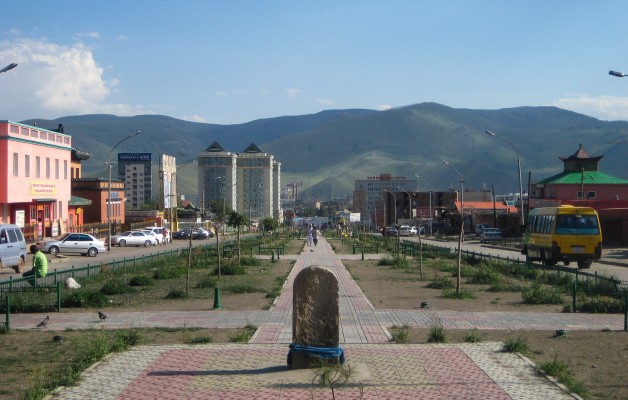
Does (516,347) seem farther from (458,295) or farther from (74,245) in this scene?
(74,245)

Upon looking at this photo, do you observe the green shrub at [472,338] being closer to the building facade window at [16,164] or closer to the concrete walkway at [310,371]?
the concrete walkway at [310,371]

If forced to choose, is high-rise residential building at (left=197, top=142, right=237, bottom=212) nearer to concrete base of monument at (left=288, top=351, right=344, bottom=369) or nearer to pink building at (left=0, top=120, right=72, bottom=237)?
pink building at (left=0, top=120, right=72, bottom=237)

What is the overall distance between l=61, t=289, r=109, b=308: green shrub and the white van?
11166 millimetres

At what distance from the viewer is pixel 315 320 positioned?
1202 cm

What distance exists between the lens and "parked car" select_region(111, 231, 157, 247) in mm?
60844

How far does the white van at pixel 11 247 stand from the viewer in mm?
30908

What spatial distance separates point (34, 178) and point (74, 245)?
9.33 metres

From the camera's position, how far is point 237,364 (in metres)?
12.3

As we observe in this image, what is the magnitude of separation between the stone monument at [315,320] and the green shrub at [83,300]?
33.4ft

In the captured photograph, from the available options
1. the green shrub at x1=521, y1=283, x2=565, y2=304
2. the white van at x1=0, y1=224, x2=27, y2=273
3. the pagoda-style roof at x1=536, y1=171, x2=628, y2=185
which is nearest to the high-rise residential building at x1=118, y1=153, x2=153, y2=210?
the pagoda-style roof at x1=536, y1=171, x2=628, y2=185

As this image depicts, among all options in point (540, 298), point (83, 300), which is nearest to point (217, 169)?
point (83, 300)

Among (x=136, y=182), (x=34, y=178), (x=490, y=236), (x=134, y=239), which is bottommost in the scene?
(x=490, y=236)

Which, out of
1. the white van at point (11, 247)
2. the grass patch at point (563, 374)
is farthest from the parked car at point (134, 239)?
the grass patch at point (563, 374)

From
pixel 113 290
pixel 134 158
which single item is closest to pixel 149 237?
pixel 113 290
